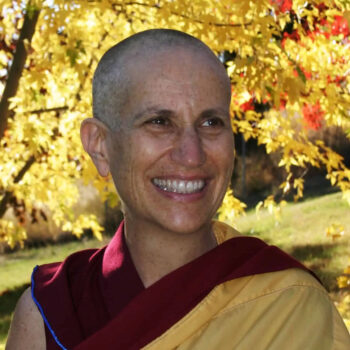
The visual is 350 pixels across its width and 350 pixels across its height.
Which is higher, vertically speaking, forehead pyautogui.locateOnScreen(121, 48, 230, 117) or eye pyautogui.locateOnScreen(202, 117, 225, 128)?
forehead pyautogui.locateOnScreen(121, 48, 230, 117)

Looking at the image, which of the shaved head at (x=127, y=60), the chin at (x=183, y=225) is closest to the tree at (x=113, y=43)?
the shaved head at (x=127, y=60)

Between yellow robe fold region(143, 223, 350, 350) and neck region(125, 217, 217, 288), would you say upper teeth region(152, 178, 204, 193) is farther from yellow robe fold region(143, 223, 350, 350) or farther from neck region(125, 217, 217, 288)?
yellow robe fold region(143, 223, 350, 350)

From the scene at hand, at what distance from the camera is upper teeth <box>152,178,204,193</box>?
1.76m

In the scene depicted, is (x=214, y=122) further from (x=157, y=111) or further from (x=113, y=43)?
(x=113, y=43)

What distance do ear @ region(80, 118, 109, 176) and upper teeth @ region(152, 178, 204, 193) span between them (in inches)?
9.4

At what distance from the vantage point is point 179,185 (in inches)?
69.2

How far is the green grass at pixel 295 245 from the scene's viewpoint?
28.1 ft

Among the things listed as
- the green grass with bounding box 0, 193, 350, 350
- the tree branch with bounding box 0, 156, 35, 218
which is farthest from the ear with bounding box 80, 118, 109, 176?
the green grass with bounding box 0, 193, 350, 350

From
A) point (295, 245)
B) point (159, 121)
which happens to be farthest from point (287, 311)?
point (295, 245)

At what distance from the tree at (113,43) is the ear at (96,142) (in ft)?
5.72

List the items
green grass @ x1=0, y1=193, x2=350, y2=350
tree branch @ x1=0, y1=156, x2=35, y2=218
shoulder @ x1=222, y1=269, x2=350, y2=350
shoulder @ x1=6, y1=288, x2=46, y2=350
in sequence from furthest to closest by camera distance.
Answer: green grass @ x1=0, y1=193, x2=350, y2=350
tree branch @ x1=0, y1=156, x2=35, y2=218
shoulder @ x1=6, y1=288, x2=46, y2=350
shoulder @ x1=222, y1=269, x2=350, y2=350

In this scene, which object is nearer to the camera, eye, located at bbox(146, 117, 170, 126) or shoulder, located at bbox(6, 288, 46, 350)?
eye, located at bbox(146, 117, 170, 126)

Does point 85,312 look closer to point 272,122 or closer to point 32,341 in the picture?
point 32,341

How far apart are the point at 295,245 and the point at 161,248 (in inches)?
314
